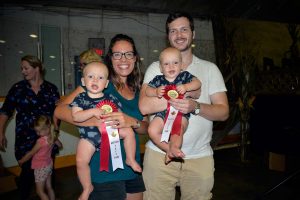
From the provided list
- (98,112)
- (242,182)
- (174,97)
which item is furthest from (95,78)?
(242,182)

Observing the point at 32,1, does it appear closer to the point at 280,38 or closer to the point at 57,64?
the point at 57,64

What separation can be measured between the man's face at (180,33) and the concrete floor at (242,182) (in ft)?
7.22

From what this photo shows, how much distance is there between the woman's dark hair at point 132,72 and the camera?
6.54ft

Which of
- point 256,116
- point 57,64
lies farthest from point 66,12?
point 256,116

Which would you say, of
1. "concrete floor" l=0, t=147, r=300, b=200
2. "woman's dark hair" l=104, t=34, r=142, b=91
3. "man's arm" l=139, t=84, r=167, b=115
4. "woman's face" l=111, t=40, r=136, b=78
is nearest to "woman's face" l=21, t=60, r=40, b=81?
"woman's dark hair" l=104, t=34, r=142, b=91

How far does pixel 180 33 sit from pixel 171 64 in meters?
0.23

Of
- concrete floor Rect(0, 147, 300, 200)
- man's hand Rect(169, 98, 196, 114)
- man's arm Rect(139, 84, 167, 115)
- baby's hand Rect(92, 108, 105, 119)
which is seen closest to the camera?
baby's hand Rect(92, 108, 105, 119)

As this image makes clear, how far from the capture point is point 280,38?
9344mm

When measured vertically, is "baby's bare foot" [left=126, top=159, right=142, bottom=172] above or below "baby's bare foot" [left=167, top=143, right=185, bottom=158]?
below

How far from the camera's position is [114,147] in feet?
5.57

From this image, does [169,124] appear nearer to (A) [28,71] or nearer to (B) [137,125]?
(B) [137,125]

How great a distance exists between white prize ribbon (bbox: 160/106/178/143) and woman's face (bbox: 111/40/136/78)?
0.43 metres

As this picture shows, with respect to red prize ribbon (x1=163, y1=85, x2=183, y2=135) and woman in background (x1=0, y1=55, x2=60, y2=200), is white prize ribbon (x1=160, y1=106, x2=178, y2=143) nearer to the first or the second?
red prize ribbon (x1=163, y1=85, x2=183, y2=135)

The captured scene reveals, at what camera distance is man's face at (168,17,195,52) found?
76.9 inches
